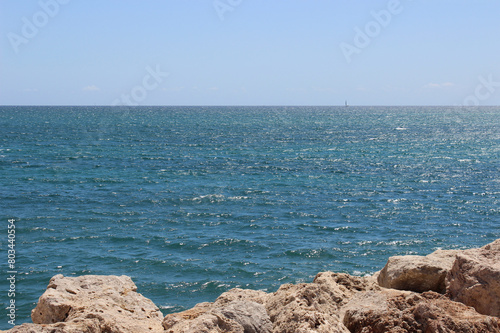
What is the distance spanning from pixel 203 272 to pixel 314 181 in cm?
2135

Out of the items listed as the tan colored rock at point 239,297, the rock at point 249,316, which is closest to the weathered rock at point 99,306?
the tan colored rock at point 239,297

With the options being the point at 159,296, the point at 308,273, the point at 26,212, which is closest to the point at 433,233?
the point at 308,273

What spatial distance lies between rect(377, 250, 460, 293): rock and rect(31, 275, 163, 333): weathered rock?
198 inches

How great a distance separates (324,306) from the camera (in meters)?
8.04

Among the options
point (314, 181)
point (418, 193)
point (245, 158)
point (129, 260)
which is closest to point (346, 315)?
point (129, 260)

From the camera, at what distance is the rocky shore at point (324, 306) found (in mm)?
6969

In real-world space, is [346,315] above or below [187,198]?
above

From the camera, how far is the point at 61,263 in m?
20.8

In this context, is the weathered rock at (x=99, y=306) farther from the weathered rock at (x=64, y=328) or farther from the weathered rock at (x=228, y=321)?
the weathered rock at (x=228, y=321)

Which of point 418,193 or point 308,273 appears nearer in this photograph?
point 308,273

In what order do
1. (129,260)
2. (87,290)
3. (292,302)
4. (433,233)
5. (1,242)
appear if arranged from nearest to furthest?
(292,302) → (87,290) → (129,260) → (1,242) → (433,233)

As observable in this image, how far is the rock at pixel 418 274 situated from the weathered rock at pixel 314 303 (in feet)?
2.07

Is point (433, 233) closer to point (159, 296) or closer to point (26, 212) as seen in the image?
point (159, 296)

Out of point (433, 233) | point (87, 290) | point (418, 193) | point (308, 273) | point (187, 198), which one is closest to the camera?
point (87, 290)
